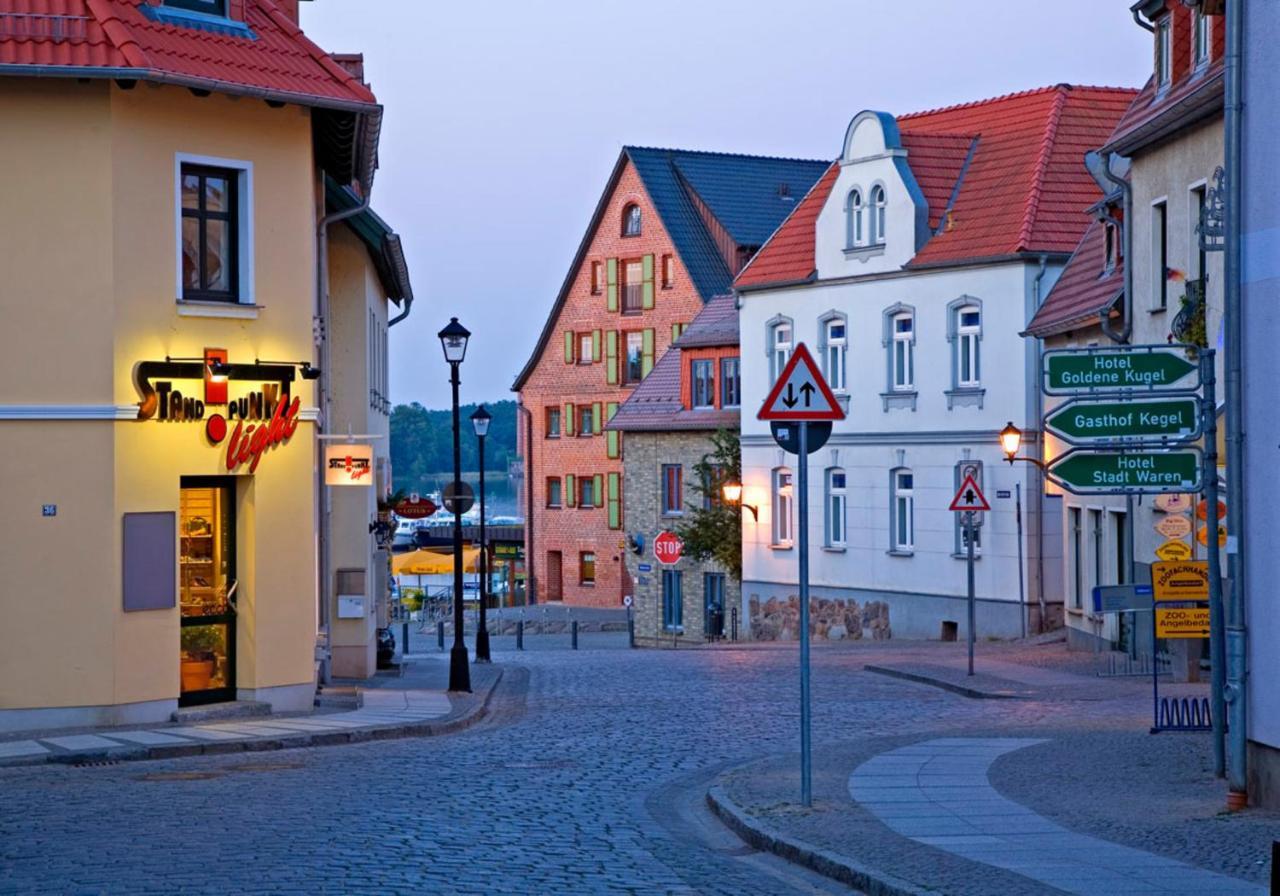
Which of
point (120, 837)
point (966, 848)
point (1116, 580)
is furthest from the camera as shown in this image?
point (1116, 580)

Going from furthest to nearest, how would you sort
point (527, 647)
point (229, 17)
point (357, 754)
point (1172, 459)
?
point (527, 647) < point (229, 17) < point (357, 754) < point (1172, 459)

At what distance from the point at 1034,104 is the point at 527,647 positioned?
19.9 metres

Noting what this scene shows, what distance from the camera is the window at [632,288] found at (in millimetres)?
72000

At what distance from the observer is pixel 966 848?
12.3m

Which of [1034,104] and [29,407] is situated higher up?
[1034,104]

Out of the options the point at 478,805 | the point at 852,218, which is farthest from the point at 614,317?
the point at 478,805

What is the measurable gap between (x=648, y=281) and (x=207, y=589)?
49.9 m

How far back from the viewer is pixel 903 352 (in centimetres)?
4528

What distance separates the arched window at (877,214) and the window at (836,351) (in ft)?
7.30

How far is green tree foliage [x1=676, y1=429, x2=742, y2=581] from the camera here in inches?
2116

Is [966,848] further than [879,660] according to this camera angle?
No

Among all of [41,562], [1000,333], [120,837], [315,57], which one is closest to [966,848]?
[120,837]

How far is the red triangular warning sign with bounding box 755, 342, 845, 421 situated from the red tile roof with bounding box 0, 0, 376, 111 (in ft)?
29.2

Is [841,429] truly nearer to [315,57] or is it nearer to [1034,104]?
[1034,104]
